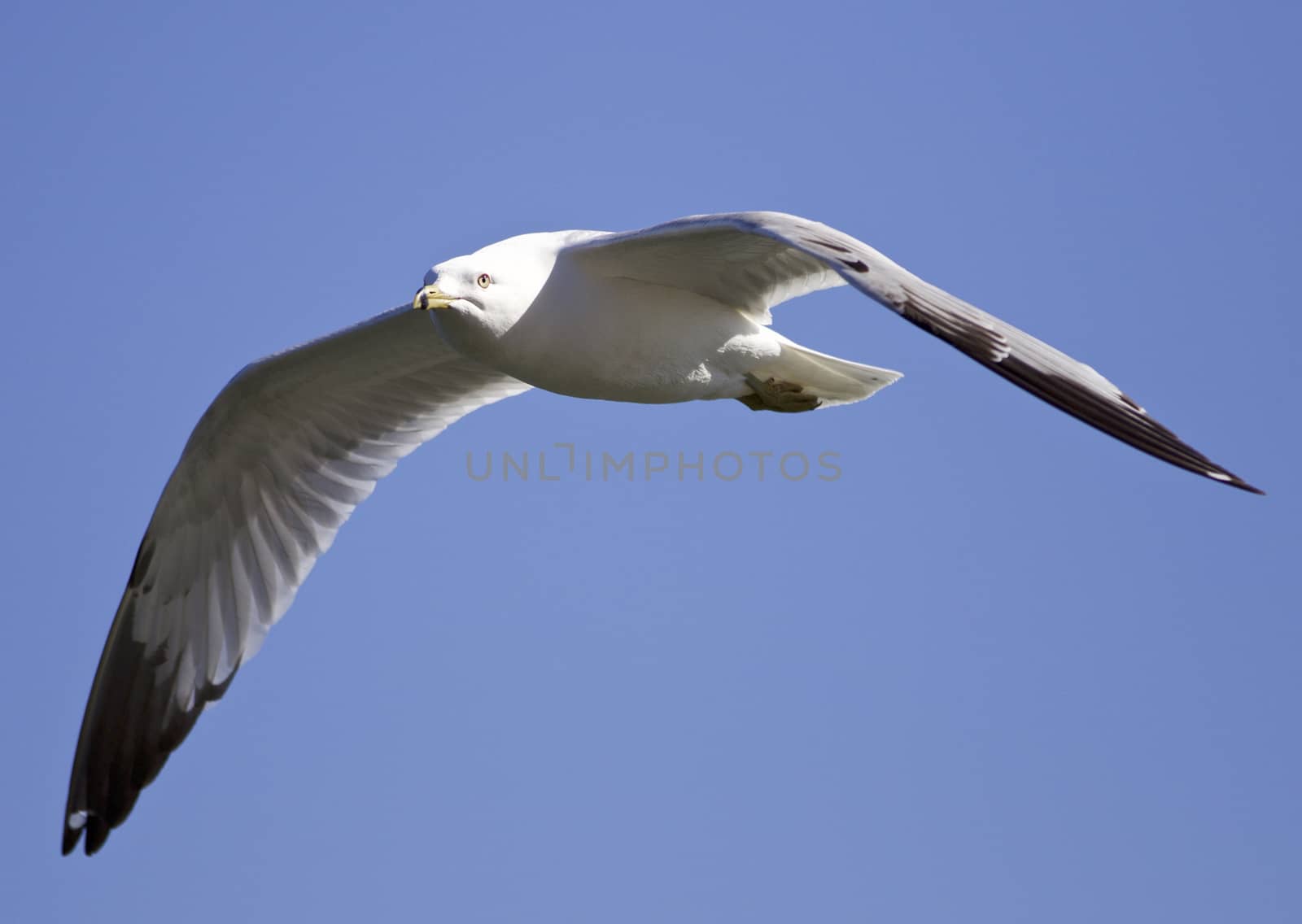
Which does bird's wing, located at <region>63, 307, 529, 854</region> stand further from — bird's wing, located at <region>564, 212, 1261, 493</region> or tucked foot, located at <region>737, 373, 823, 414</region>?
bird's wing, located at <region>564, 212, 1261, 493</region>

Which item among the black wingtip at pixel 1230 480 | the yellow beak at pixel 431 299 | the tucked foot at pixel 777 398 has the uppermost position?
the yellow beak at pixel 431 299

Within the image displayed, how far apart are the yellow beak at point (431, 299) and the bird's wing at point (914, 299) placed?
63 cm

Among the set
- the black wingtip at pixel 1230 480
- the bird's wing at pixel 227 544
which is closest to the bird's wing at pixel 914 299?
the black wingtip at pixel 1230 480

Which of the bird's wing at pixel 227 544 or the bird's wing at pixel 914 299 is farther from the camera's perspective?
the bird's wing at pixel 227 544

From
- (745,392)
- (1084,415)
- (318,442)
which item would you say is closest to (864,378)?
(745,392)

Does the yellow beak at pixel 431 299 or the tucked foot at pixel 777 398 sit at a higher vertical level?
the yellow beak at pixel 431 299

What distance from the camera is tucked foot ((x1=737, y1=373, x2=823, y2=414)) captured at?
769 centimetres

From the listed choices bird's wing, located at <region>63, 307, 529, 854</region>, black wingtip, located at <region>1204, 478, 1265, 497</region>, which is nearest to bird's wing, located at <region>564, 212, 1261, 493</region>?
black wingtip, located at <region>1204, 478, 1265, 497</region>

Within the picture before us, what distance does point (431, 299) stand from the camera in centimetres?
660

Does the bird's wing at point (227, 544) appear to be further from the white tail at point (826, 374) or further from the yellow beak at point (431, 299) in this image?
the yellow beak at point (431, 299)

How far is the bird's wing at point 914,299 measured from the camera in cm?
587

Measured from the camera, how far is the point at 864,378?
7969 mm

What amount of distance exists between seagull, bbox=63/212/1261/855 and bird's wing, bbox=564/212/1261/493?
0.01 metres

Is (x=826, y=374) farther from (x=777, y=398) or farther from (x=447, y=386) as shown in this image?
(x=447, y=386)
